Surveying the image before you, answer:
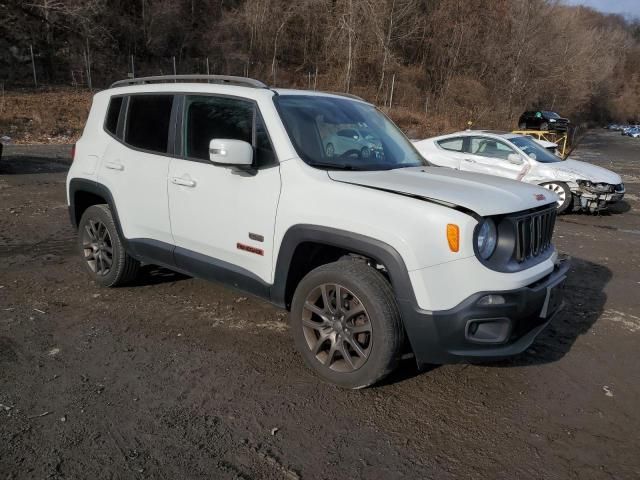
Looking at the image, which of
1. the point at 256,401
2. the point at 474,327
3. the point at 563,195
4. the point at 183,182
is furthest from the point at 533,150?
the point at 256,401

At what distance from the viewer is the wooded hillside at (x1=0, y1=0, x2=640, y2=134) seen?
104 ft

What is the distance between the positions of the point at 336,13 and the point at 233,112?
132 feet

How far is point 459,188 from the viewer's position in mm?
3322

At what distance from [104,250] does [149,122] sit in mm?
1381

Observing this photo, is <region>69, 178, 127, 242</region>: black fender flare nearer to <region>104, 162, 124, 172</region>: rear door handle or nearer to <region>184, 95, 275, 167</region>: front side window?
<region>104, 162, 124, 172</region>: rear door handle

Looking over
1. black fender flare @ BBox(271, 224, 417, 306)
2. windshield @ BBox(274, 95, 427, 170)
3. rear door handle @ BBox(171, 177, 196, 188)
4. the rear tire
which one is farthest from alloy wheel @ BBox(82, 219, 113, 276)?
windshield @ BBox(274, 95, 427, 170)

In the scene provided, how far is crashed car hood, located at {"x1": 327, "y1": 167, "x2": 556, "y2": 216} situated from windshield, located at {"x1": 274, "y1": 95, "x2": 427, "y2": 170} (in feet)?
0.74

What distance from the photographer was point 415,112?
121 ft

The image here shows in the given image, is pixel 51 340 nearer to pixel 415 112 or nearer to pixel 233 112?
pixel 233 112

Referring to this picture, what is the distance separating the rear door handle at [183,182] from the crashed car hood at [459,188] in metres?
1.16

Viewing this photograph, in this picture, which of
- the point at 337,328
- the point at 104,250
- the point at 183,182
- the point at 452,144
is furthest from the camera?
the point at 452,144

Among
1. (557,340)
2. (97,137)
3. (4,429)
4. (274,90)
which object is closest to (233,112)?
(274,90)

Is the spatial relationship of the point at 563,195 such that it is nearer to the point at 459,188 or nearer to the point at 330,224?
the point at 459,188

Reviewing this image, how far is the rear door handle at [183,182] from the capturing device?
3986 millimetres
